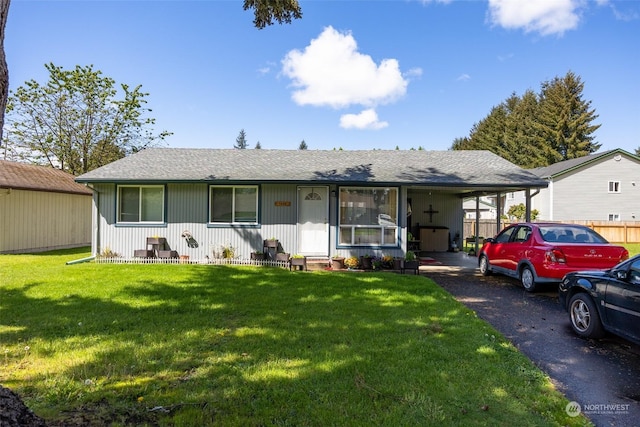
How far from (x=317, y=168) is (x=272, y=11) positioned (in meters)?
5.64

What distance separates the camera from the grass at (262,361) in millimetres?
2877

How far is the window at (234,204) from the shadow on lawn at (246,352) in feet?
14.8

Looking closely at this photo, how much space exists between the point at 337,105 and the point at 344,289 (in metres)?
20.7

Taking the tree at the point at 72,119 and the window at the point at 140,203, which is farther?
the tree at the point at 72,119

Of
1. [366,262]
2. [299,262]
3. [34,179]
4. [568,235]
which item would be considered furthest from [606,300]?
[34,179]

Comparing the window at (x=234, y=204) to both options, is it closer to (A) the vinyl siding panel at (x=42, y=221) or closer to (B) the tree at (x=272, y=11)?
(B) the tree at (x=272, y=11)

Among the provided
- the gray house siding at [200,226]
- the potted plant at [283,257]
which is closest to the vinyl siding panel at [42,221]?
the gray house siding at [200,226]

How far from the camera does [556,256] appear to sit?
7098 millimetres

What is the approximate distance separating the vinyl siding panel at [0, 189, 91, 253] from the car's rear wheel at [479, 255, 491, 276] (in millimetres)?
16863

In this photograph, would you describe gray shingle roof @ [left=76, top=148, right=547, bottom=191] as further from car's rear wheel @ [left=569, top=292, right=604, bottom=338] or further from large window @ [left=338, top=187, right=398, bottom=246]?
car's rear wheel @ [left=569, top=292, right=604, bottom=338]

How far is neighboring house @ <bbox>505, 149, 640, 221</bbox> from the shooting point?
24750 millimetres

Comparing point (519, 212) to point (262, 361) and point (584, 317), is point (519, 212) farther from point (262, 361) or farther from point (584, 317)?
point (262, 361)

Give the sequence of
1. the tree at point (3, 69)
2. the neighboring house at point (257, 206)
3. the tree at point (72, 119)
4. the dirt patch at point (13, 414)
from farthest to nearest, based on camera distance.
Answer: the tree at point (72, 119) < the neighboring house at point (257, 206) < the tree at point (3, 69) < the dirt patch at point (13, 414)

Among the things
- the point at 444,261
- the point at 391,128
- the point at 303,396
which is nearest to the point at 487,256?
the point at 444,261
